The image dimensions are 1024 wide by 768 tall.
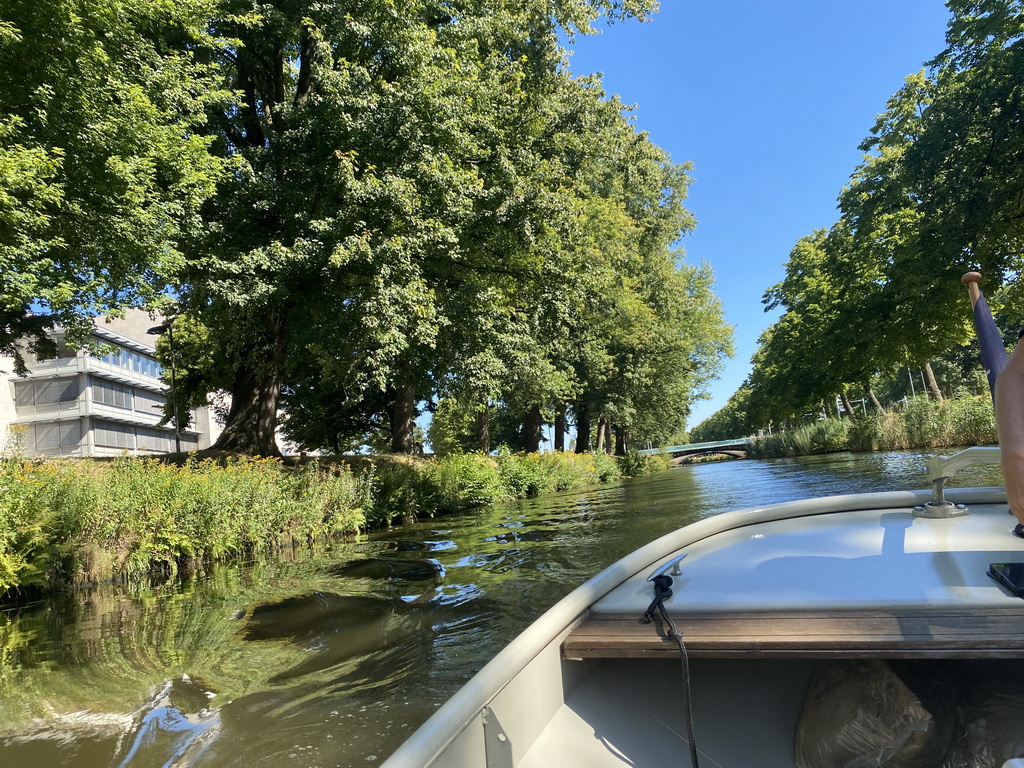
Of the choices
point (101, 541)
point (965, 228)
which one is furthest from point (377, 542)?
point (965, 228)

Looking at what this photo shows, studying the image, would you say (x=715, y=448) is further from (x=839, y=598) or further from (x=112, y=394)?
(x=839, y=598)

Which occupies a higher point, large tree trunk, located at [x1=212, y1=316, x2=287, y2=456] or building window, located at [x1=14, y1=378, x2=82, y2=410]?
building window, located at [x1=14, y1=378, x2=82, y2=410]

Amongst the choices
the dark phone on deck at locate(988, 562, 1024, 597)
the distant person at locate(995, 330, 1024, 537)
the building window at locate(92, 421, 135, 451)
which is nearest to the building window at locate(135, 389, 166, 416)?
the building window at locate(92, 421, 135, 451)

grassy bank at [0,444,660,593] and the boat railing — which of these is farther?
grassy bank at [0,444,660,593]

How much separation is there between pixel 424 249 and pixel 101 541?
749cm

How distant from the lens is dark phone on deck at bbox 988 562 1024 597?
1.92m

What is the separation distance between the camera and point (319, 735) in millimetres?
3320

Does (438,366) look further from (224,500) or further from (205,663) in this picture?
(205,663)

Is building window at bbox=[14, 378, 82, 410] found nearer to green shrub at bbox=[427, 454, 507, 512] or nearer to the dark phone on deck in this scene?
green shrub at bbox=[427, 454, 507, 512]

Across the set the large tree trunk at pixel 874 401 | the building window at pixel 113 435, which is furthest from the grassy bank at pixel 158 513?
the building window at pixel 113 435

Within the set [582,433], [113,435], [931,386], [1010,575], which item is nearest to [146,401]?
[113,435]

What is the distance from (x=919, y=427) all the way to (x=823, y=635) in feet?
89.3

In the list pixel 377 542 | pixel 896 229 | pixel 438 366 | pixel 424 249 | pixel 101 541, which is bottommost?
pixel 377 542

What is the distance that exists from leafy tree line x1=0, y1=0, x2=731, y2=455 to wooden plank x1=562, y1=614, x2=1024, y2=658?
8.72 meters
